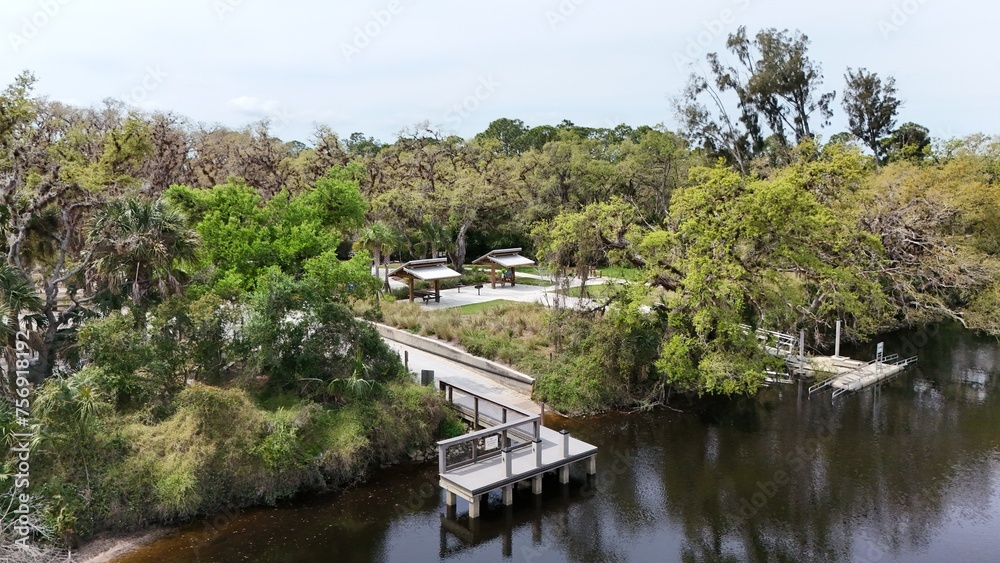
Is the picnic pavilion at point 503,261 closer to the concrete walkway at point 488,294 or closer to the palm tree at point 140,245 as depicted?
the concrete walkway at point 488,294

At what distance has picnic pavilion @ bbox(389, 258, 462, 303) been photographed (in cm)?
3409

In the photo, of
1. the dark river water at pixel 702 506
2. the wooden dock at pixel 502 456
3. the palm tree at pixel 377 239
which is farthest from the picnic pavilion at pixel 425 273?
the wooden dock at pixel 502 456

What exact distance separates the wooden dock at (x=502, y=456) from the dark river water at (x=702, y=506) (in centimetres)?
54

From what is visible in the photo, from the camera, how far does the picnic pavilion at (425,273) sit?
1342 inches

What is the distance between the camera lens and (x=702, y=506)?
637 inches

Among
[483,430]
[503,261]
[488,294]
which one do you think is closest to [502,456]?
[483,430]

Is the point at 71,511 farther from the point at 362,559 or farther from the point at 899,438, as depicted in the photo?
the point at 899,438

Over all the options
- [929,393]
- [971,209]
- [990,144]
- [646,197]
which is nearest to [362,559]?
[929,393]

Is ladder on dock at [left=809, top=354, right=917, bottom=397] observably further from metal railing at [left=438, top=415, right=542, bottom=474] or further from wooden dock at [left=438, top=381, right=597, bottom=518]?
metal railing at [left=438, top=415, right=542, bottom=474]

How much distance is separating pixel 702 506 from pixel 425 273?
822 inches

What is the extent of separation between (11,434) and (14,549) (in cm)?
254

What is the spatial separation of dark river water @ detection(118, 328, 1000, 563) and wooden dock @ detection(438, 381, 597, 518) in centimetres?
54

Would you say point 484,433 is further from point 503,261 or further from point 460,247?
point 460,247

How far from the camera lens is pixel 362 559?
14.1 m
